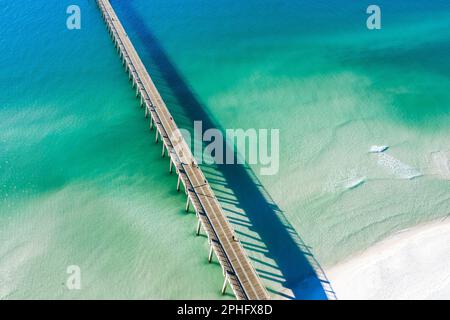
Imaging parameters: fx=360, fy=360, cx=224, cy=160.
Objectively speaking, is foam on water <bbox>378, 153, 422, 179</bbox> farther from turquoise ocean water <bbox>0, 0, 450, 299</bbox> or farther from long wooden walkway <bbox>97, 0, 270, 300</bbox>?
long wooden walkway <bbox>97, 0, 270, 300</bbox>

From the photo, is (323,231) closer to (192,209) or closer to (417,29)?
(192,209)

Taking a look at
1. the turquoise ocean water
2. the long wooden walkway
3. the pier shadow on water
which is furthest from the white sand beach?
the long wooden walkway

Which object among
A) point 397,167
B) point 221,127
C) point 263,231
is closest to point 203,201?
point 263,231

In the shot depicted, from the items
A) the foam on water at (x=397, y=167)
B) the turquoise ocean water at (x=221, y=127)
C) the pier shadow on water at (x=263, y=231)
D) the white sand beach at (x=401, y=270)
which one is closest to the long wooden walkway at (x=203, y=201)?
the turquoise ocean water at (x=221, y=127)

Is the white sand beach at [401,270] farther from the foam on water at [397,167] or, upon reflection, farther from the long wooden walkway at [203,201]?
the long wooden walkway at [203,201]
